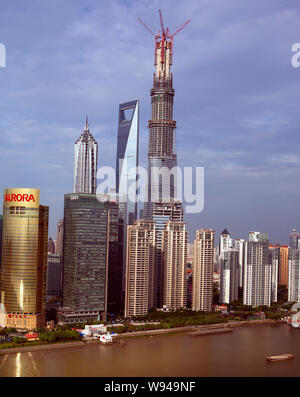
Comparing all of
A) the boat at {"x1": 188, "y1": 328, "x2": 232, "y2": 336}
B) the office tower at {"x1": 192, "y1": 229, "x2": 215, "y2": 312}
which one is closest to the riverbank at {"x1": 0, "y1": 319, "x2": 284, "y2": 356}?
the boat at {"x1": 188, "y1": 328, "x2": 232, "y2": 336}

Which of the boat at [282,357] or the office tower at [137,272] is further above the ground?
the office tower at [137,272]

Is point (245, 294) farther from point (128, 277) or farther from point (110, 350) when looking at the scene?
point (110, 350)

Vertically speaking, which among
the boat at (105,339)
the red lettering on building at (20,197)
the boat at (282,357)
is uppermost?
the red lettering on building at (20,197)

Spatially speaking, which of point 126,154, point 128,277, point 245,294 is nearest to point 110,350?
point 128,277

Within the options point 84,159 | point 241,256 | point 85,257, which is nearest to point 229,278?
point 241,256

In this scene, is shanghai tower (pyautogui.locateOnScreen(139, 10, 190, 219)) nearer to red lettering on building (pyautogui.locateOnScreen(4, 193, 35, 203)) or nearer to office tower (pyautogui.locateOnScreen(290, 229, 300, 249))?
office tower (pyautogui.locateOnScreen(290, 229, 300, 249))

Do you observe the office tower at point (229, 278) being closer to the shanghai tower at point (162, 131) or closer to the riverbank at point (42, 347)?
the shanghai tower at point (162, 131)

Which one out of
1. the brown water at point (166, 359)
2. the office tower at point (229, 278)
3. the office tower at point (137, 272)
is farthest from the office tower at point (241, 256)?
the brown water at point (166, 359)
